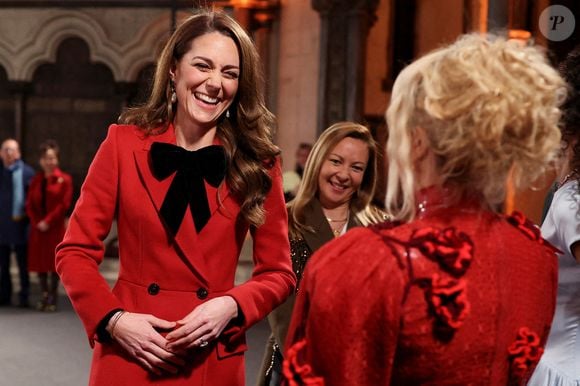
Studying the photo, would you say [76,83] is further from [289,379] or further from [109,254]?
[289,379]

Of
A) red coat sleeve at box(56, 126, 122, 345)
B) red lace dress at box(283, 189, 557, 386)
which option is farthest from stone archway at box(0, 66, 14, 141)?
red lace dress at box(283, 189, 557, 386)

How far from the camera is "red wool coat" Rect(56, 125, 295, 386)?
2.20 metres

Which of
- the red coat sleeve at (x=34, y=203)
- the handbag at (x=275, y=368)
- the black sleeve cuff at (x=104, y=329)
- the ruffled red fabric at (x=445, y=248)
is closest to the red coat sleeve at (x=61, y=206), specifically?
the red coat sleeve at (x=34, y=203)

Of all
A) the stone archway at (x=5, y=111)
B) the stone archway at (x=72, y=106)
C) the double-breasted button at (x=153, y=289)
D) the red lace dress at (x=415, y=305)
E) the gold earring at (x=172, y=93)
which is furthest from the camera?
the stone archway at (x=5, y=111)

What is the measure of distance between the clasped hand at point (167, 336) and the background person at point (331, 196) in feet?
4.13

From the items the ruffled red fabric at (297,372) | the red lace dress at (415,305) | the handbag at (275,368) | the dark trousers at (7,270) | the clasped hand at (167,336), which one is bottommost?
the dark trousers at (7,270)

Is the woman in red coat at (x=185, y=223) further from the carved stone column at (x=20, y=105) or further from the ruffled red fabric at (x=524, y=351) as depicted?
the carved stone column at (x=20, y=105)

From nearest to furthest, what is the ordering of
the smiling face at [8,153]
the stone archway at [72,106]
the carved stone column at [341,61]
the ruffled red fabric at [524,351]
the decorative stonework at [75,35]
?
1. the ruffled red fabric at [524,351]
2. the smiling face at [8,153]
3. the carved stone column at [341,61]
4. the decorative stonework at [75,35]
5. the stone archway at [72,106]

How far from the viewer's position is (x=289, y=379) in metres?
1.47

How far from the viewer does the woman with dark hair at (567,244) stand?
7.52ft

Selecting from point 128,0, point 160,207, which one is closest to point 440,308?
point 160,207

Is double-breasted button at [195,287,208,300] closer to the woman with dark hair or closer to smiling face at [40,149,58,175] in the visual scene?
the woman with dark hair

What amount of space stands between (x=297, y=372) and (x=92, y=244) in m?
0.94

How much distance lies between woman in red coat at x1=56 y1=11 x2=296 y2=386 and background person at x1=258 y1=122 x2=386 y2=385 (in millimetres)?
1046
